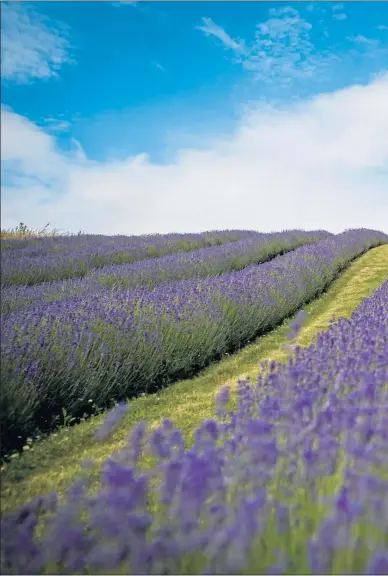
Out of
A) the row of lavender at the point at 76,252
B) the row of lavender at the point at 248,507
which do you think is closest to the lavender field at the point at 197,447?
the row of lavender at the point at 248,507

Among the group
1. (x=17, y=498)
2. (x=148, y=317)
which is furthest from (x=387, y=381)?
(x=148, y=317)

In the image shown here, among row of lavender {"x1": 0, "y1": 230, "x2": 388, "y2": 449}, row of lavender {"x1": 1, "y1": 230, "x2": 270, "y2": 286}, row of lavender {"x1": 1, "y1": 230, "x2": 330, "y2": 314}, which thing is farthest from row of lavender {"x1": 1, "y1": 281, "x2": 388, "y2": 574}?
row of lavender {"x1": 1, "y1": 230, "x2": 270, "y2": 286}

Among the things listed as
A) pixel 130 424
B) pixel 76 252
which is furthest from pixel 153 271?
pixel 130 424

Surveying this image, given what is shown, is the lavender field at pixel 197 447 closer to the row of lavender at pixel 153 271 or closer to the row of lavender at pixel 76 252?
the row of lavender at pixel 153 271

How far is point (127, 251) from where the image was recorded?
34.2ft

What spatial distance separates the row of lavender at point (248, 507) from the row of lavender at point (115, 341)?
1.74m

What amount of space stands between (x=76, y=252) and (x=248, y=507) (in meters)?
8.54

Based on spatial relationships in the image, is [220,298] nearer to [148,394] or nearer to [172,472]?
[148,394]

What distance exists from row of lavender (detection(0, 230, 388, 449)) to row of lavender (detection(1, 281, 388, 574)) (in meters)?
1.74

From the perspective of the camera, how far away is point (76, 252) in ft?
31.0

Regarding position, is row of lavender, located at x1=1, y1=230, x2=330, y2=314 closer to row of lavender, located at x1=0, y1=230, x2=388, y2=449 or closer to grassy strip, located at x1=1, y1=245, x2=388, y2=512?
row of lavender, located at x1=0, y1=230, x2=388, y2=449

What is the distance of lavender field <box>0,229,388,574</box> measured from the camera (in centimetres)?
132

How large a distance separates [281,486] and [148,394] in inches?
116

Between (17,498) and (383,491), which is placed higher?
(383,491)
